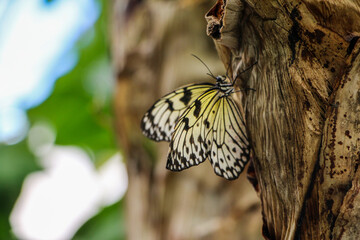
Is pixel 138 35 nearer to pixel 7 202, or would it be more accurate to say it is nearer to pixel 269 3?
pixel 269 3

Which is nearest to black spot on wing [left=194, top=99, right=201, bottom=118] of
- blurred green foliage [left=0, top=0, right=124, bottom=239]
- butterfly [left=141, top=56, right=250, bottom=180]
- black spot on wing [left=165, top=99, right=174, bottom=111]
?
butterfly [left=141, top=56, right=250, bottom=180]

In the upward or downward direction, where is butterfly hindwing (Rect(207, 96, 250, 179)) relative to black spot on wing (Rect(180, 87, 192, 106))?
downward

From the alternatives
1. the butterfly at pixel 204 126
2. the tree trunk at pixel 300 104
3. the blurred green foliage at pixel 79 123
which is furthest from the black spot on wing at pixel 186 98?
the blurred green foliage at pixel 79 123

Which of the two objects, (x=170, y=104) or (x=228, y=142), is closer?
(x=228, y=142)

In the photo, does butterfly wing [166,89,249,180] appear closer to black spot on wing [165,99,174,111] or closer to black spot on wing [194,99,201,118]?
black spot on wing [194,99,201,118]

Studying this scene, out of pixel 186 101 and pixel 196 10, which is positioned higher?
pixel 196 10

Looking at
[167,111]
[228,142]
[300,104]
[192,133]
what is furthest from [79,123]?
[300,104]

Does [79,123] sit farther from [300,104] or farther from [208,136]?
[300,104]

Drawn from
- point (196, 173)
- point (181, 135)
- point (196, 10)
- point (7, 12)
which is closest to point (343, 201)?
point (181, 135)
